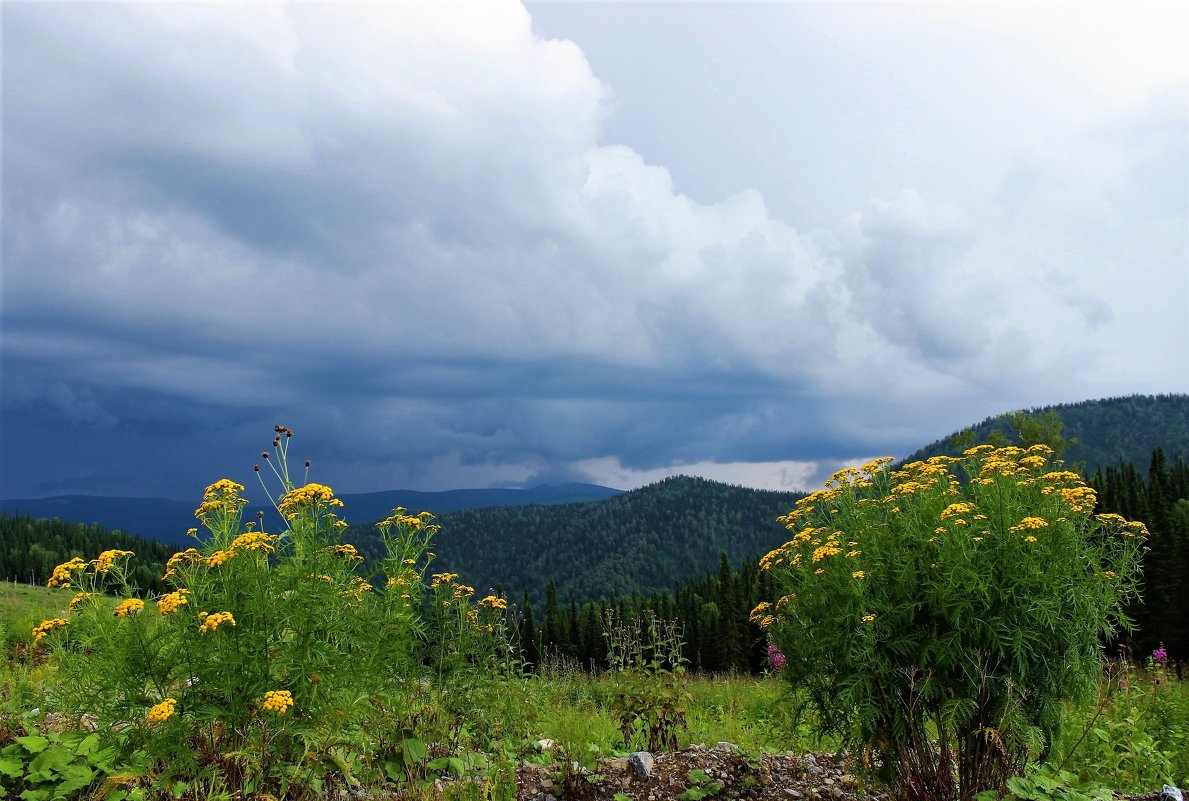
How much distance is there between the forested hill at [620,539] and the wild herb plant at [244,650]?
140 meters

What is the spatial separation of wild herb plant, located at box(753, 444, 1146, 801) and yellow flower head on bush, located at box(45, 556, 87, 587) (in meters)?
4.88

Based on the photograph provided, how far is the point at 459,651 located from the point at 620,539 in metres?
171

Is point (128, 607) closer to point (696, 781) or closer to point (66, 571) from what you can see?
point (66, 571)

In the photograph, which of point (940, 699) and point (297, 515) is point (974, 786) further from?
point (297, 515)

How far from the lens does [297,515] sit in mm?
4730

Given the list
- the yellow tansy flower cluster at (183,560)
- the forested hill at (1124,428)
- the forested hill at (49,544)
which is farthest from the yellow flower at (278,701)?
the forested hill at (1124,428)

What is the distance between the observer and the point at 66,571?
15.4ft

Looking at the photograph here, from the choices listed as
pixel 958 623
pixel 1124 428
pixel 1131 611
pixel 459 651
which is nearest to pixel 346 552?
pixel 459 651

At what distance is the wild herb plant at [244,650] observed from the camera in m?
4.32

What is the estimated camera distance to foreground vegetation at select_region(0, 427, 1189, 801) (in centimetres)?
438

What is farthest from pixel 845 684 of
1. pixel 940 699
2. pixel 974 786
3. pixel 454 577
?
pixel 454 577

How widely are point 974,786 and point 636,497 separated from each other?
195m

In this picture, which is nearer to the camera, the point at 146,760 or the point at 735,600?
the point at 146,760

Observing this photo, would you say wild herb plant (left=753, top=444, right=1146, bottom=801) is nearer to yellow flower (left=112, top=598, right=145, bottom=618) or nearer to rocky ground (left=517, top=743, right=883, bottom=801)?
rocky ground (left=517, top=743, right=883, bottom=801)
